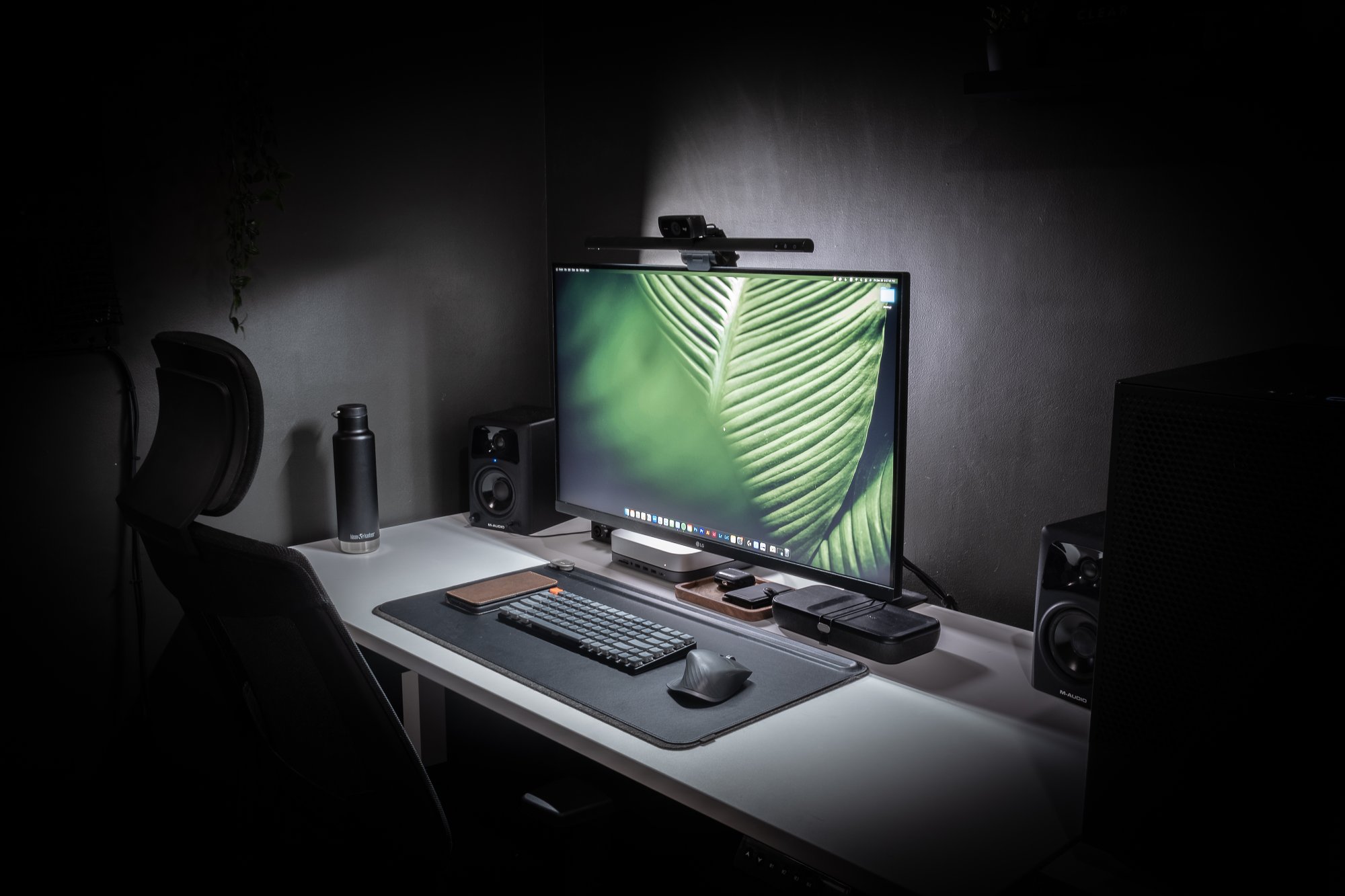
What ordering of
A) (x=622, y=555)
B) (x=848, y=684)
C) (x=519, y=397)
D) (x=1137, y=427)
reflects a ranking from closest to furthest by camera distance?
1. (x=1137, y=427)
2. (x=848, y=684)
3. (x=622, y=555)
4. (x=519, y=397)

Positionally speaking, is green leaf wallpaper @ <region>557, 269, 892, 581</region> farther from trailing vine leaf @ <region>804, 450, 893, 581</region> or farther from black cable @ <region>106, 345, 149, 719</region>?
black cable @ <region>106, 345, 149, 719</region>

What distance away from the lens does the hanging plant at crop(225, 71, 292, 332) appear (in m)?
1.91

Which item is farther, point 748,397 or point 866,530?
point 748,397

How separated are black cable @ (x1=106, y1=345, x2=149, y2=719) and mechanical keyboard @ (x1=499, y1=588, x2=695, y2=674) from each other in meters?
0.75

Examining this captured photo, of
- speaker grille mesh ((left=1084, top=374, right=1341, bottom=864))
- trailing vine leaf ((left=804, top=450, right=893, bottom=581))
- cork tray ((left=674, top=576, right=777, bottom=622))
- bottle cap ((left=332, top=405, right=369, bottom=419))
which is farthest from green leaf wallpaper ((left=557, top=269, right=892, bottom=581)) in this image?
speaker grille mesh ((left=1084, top=374, right=1341, bottom=864))

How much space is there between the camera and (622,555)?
192cm

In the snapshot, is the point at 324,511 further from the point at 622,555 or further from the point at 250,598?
the point at 250,598

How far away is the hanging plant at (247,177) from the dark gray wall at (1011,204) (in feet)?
2.28

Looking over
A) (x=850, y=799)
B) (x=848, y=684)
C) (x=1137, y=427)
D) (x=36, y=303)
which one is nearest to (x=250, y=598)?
(x=850, y=799)

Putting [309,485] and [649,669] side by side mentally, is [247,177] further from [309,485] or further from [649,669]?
[649,669]

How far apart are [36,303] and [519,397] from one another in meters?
0.96

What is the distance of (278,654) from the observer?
1.26 meters

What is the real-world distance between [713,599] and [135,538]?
3.44 feet

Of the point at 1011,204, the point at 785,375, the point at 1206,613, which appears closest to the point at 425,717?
the point at 785,375
